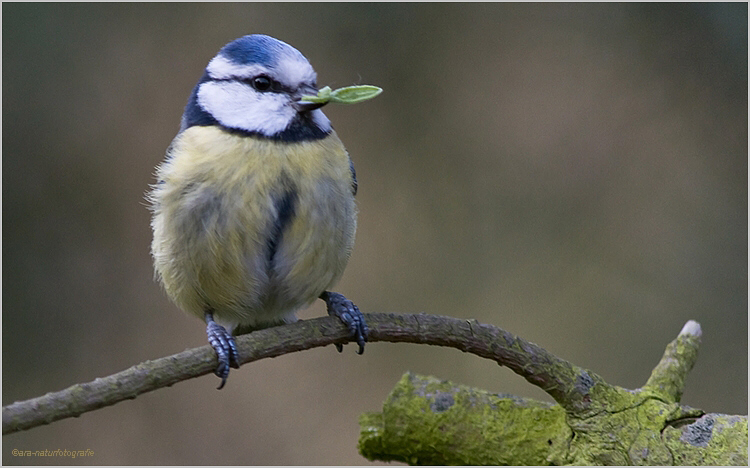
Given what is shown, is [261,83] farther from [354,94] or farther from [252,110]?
[354,94]

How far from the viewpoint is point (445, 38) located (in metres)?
3.41

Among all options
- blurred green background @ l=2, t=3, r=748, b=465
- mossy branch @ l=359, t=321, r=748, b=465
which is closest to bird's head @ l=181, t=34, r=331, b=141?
mossy branch @ l=359, t=321, r=748, b=465

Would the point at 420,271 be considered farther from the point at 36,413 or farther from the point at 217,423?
the point at 36,413

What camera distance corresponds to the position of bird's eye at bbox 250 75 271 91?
170 cm

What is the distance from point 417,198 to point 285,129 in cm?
174

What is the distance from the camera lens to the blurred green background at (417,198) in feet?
10.1

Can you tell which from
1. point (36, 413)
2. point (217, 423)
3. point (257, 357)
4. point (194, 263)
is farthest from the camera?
point (217, 423)

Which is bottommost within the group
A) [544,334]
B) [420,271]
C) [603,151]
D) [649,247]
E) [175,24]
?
[544,334]

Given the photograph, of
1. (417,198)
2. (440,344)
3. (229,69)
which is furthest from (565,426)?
(417,198)

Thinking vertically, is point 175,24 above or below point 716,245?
above

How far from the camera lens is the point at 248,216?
5.31 feet

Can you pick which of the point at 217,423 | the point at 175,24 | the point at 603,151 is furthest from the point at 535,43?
the point at 217,423

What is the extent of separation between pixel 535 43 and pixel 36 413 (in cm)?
284

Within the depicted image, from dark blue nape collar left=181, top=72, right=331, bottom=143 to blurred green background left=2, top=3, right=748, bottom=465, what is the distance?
1.42 m
